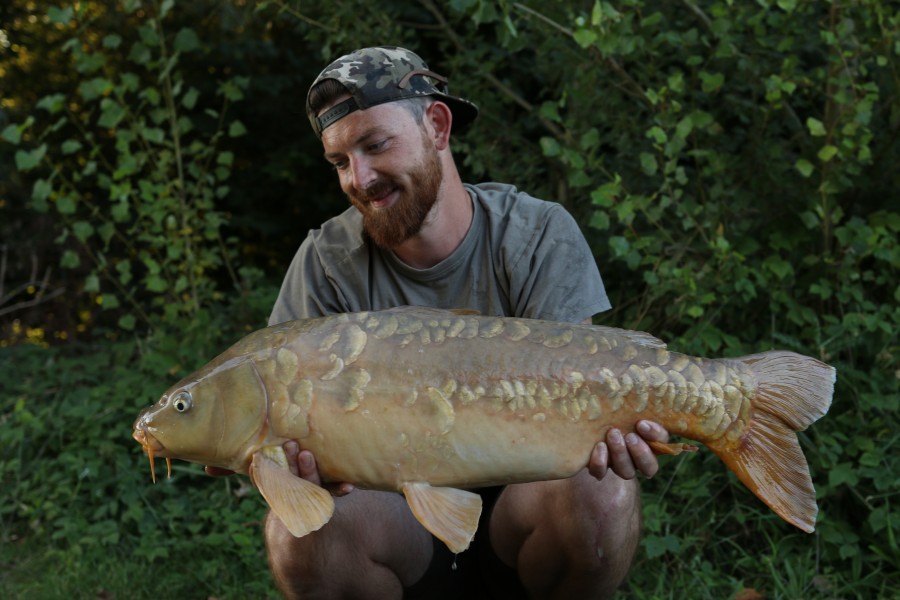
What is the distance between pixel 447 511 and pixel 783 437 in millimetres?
566

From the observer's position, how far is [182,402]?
5.36 feet

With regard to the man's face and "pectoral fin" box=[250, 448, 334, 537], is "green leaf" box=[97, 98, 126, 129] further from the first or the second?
"pectoral fin" box=[250, 448, 334, 537]

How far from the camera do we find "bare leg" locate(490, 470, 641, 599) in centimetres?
192

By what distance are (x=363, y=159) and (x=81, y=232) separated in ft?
6.06

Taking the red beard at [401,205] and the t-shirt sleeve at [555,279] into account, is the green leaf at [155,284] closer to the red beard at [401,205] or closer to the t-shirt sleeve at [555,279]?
the red beard at [401,205]

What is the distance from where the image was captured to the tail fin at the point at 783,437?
1637 mm

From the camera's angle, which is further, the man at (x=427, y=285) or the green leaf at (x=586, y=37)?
the green leaf at (x=586, y=37)

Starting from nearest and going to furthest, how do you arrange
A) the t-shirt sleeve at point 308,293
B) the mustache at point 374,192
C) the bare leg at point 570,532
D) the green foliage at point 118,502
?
the bare leg at point 570,532, the mustache at point 374,192, the t-shirt sleeve at point 308,293, the green foliage at point 118,502

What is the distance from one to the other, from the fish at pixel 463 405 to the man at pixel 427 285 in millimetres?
278

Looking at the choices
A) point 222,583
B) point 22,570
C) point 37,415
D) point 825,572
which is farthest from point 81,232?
point 825,572

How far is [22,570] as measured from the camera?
2875mm

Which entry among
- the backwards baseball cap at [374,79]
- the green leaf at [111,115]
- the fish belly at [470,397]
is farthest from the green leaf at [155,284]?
the fish belly at [470,397]

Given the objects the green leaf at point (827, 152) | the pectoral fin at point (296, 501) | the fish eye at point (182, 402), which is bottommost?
the pectoral fin at point (296, 501)

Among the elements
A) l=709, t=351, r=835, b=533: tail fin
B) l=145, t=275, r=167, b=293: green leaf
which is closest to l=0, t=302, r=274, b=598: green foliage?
l=145, t=275, r=167, b=293: green leaf
